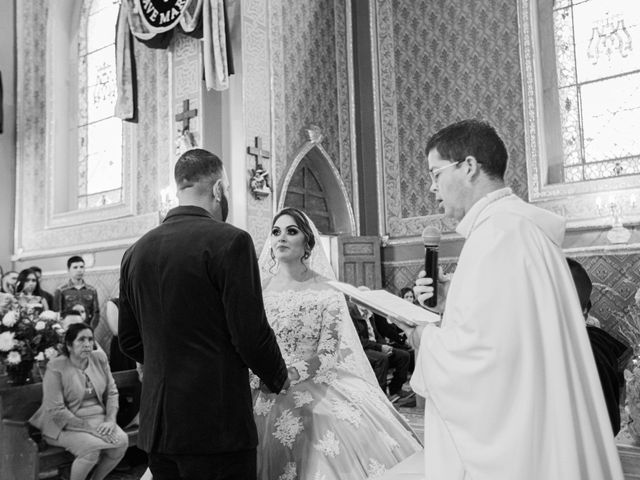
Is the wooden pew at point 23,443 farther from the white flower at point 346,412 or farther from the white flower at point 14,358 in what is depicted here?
the white flower at point 346,412

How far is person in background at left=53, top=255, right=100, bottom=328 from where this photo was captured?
756cm

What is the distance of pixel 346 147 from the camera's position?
28.9 feet

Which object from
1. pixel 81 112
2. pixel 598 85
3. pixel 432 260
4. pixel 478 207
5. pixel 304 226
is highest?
pixel 81 112

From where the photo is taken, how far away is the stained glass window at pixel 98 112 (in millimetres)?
8898

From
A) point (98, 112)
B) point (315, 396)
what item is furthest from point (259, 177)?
point (315, 396)

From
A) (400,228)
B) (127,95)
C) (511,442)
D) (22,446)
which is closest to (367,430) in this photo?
(511,442)

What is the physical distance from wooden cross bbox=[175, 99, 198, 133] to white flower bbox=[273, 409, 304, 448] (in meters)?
4.82

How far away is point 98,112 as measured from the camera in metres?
9.27

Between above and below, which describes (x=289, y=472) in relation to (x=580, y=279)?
below

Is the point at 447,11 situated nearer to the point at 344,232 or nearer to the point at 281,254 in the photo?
the point at 344,232

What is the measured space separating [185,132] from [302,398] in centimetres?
472

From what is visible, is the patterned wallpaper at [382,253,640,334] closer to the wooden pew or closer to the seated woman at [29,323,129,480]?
the seated woman at [29,323,129,480]

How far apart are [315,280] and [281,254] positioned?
0.77 ft

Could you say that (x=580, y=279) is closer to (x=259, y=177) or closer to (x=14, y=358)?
(x=14, y=358)
